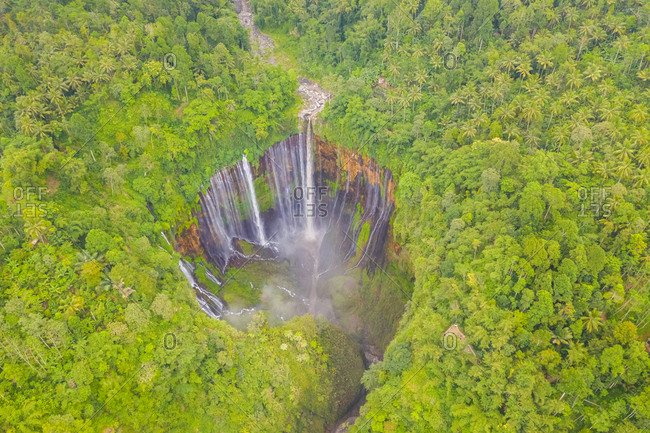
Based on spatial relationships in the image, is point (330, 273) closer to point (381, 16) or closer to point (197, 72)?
point (197, 72)

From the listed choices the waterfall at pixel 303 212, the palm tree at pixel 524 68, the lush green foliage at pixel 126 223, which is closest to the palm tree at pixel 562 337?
the lush green foliage at pixel 126 223

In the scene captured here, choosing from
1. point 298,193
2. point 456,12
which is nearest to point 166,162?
point 298,193

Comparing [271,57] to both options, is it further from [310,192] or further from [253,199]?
[253,199]

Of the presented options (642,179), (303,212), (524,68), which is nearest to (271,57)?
(303,212)

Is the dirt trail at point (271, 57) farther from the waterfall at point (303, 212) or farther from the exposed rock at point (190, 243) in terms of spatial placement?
the exposed rock at point (190, 243)

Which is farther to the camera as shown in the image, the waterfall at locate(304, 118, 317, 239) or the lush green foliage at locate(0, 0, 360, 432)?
the waterfall at locate(304, 118, 317, 239)

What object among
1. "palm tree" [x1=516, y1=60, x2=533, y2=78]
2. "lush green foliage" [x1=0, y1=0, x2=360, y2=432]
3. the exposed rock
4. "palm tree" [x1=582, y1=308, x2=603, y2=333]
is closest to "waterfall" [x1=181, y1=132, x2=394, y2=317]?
the exposed rock

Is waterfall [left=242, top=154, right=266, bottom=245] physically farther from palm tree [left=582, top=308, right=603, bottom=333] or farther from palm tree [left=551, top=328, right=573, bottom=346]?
palm tree [left=582, top=308, right=603, bottom=333]
